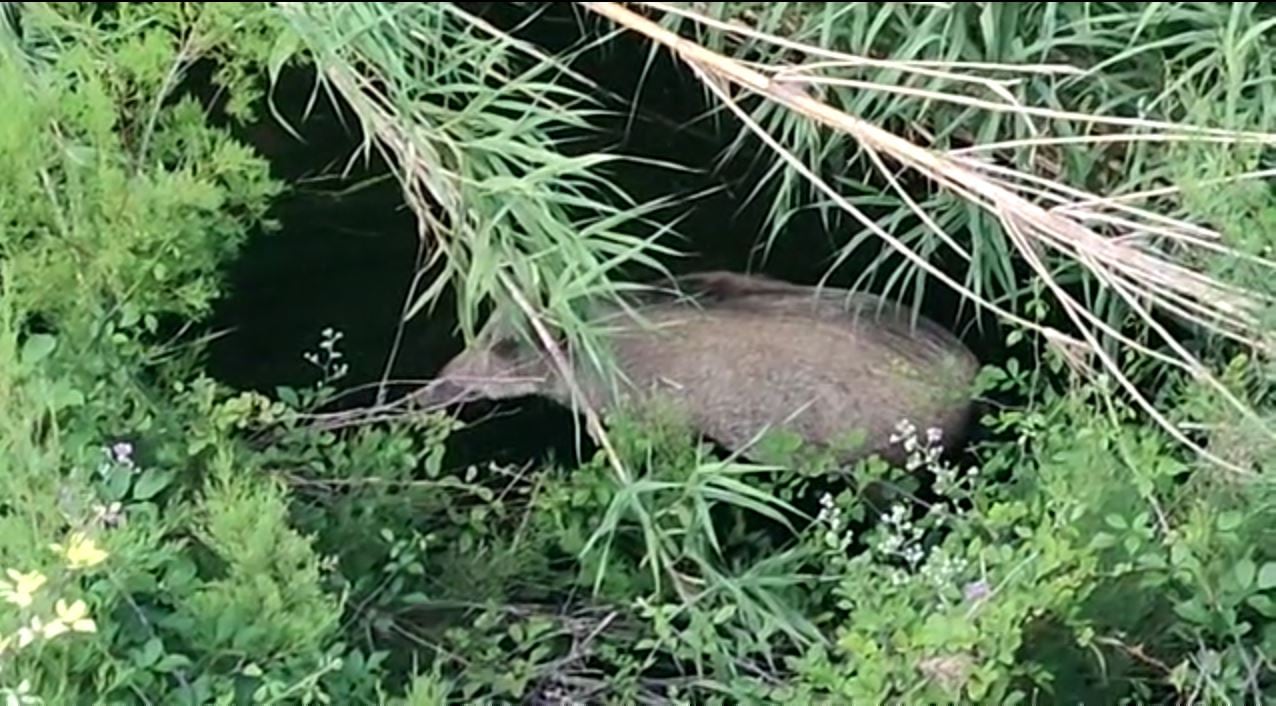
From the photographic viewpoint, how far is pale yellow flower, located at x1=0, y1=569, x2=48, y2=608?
164 centimetres

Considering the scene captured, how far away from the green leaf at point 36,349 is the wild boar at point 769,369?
0.59 metres

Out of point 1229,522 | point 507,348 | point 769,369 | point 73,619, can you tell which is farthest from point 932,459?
point 73,619

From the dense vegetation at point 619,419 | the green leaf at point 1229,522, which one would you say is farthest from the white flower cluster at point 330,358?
the green leaf at point 1229,522

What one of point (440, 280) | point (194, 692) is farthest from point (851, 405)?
point (194, 692)

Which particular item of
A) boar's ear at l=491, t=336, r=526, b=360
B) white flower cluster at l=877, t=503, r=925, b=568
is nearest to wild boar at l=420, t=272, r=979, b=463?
boar's ear at l=491, t=336, r=526, b=360

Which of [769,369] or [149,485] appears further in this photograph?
[769,369]

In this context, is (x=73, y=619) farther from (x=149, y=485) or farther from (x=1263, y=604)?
(x=1263, y=604)

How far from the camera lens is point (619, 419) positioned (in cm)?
231

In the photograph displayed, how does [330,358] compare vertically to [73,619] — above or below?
below

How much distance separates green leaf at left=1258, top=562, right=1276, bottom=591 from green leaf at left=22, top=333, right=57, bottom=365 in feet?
4.13

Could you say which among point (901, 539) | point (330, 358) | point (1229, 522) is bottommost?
point (330, 358)

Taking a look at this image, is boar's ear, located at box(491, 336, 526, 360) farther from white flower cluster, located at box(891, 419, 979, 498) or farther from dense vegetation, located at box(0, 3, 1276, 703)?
white flower cluster, located at box(891, 419, 979, 498)

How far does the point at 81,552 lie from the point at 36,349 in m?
0.39

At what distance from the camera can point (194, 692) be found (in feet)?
5.81
